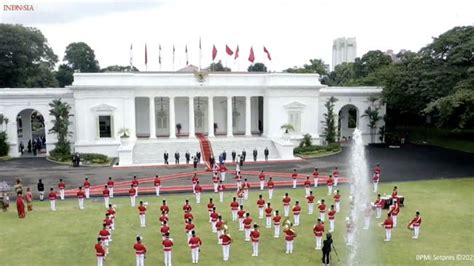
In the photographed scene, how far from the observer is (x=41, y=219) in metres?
18.7

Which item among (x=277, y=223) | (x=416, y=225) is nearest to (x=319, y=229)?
(x=277, y=223)

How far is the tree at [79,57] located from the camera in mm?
73375

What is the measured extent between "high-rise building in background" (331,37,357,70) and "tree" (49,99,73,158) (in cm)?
11184

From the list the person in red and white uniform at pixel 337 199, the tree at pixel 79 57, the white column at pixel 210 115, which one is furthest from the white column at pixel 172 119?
the tree at pixel 79 57

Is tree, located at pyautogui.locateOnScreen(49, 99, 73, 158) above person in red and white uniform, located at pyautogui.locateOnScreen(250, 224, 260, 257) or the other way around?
above

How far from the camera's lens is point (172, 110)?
122 ft

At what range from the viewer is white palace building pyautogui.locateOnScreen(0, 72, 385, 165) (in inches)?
1398

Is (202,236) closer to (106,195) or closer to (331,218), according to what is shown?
(331,218)

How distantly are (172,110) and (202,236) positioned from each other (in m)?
22.1

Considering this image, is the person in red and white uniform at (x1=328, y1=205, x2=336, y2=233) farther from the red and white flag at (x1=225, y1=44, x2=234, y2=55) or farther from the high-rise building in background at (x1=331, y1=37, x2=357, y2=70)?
the high-rise building in background at (x1=331, y1=37, x2=357, y2=70)

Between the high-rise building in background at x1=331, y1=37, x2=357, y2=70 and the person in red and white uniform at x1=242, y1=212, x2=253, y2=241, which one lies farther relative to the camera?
the high-rise building in background at x1=331, y1=37, x2=357, y2=70

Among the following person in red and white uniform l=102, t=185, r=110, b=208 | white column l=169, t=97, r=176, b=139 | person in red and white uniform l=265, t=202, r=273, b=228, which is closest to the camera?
person in red and white uniform l=265, t=202, r=273, b=228

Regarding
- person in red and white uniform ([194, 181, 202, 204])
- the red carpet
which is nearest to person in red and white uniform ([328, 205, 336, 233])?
person in red and white uniform ([194, 181, 202, 204])

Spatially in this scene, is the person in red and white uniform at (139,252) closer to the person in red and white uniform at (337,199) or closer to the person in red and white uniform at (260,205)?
the person in red and white uniform at (260,205)
